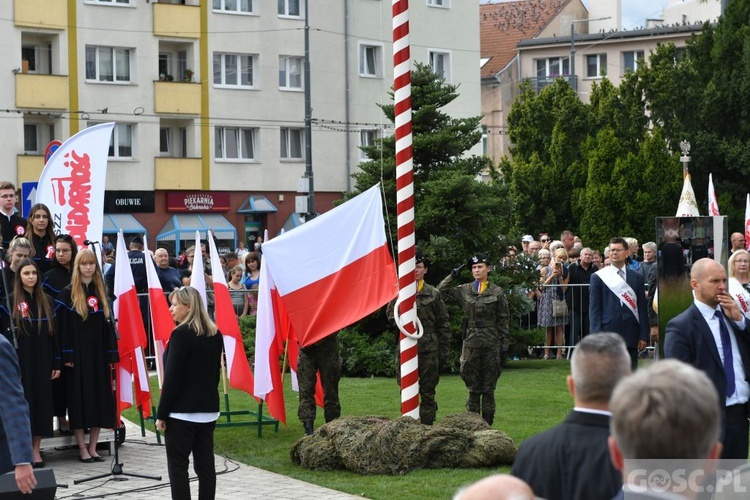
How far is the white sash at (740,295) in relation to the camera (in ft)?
36.2

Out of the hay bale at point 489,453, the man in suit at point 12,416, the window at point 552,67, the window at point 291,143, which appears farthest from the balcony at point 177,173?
the man in suit at point 12,416

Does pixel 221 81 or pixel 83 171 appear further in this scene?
pixel 221 81

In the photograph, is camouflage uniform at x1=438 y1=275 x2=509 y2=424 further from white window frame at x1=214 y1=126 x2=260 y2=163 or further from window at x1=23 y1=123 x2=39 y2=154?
white window frame at x1=214 y1=126 x2=260 y2=163

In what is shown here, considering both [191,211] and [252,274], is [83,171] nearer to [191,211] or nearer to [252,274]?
[252,274]

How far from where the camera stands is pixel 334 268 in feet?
42.4

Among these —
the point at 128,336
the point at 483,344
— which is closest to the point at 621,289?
the point at 483,344

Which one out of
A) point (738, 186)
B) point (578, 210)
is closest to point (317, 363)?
point (578, 210)

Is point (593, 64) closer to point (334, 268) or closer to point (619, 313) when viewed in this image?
point (619, 313)

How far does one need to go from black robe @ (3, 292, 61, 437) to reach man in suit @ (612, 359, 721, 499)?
32.0 ft

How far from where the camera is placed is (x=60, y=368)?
12719mm

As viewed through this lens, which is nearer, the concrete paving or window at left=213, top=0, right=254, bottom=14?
the concrete paving

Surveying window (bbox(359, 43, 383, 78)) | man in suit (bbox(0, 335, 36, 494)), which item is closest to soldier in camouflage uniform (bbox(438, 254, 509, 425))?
man in suit (bbox(0, 335, 36, 494))

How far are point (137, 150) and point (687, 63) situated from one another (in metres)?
20.3

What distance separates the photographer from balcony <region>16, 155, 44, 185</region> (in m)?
44.6
